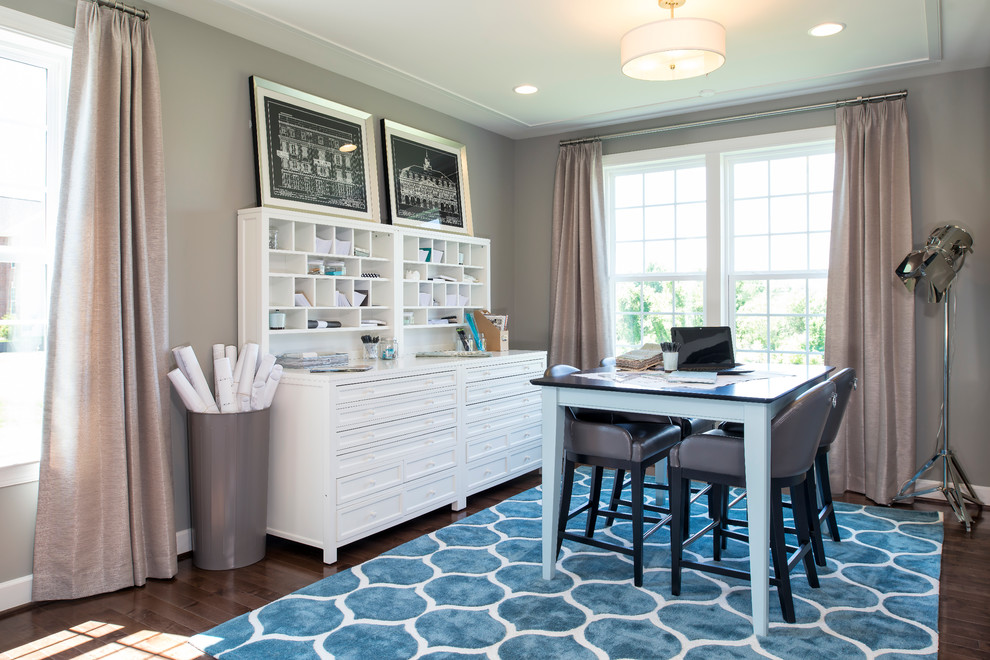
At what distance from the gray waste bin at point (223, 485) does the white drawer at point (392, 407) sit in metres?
0.42

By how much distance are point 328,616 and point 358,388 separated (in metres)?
1.09

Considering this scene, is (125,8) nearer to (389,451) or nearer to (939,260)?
(389,451)

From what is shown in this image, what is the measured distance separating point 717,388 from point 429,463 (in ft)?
5.74

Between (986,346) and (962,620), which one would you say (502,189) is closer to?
(986,346)

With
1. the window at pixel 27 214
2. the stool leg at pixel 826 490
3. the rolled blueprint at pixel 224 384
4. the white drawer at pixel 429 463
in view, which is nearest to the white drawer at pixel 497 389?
the white drawer at pixel 429 463

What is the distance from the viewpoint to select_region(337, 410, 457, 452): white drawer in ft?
11.1

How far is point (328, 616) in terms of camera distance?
2.71 metres

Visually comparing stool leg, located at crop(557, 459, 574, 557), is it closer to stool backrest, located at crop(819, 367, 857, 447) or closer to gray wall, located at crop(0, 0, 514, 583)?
stool backrest, located at crop(819, 367, 857, 447)

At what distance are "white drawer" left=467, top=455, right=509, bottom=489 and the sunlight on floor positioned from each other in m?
1.98

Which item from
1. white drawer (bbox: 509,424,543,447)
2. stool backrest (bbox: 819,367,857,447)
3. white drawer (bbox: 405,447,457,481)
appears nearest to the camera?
stool backrest (bbox: 819,367,857,447)

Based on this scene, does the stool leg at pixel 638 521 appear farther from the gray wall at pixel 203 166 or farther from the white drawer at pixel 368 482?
the gray wall at pixel 203 166

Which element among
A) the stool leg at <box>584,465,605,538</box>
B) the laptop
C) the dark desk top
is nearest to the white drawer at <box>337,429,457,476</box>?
the stool leg at <box>584,465,605,538</box>

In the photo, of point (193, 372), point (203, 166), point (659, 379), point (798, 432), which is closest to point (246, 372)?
point (193, 372)

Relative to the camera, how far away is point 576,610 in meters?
2.77
